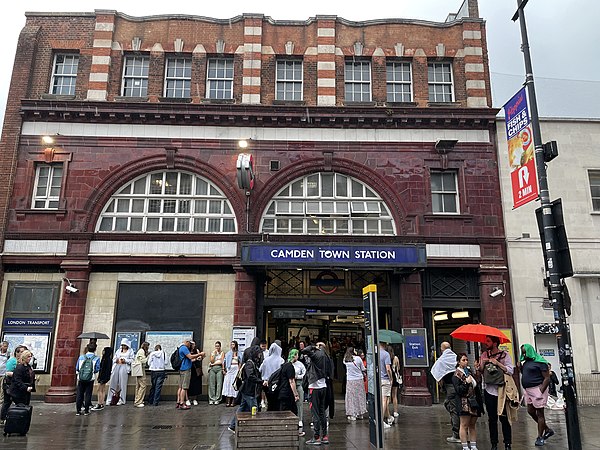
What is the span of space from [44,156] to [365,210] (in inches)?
458

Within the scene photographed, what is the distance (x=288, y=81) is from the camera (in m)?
18.2

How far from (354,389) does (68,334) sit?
9.65 metres

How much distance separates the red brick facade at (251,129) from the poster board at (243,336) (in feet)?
1.11

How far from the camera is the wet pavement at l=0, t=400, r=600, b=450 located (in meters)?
9.47

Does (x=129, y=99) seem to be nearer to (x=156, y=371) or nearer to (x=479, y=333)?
(x=156, y=371)

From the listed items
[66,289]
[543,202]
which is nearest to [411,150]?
[543,202]

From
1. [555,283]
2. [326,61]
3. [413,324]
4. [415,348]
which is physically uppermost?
[326,61]

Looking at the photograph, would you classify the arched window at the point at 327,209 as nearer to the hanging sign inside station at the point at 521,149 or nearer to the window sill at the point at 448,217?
the window sill at the point at 448,217

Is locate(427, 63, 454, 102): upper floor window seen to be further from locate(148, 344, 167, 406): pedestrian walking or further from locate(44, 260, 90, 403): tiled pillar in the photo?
locate(44, 260, 90, 403): tiled pillar

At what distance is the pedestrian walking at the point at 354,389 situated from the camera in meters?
12.0

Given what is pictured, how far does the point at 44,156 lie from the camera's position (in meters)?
16.9

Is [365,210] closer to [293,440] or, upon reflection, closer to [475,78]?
[475,78]

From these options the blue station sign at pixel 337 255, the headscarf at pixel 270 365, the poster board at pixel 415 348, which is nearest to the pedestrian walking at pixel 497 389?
the headscarf at pixel 270 365

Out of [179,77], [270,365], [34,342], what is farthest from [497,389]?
[179,77]
